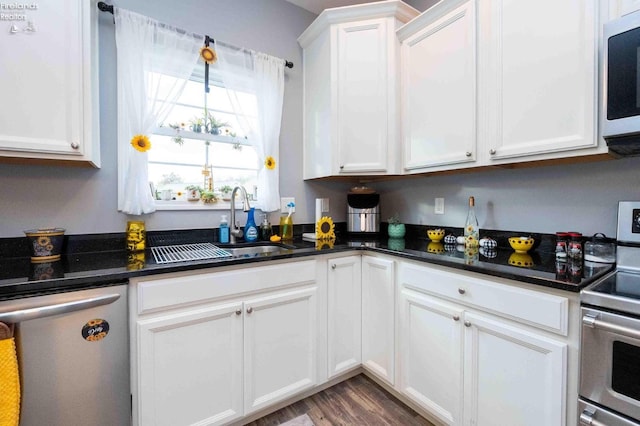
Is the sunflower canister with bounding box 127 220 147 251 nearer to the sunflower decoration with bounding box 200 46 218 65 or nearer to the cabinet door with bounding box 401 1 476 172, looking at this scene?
the sunflower decoration with bounding box 200 46 218 65

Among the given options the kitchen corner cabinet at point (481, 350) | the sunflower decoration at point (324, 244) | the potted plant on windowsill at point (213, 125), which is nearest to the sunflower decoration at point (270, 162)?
the potted plant on windowsill at point (213, 125)

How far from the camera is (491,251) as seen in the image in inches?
62.6

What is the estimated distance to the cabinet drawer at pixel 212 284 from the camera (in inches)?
45.5

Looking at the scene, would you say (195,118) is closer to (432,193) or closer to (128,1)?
(128,1)

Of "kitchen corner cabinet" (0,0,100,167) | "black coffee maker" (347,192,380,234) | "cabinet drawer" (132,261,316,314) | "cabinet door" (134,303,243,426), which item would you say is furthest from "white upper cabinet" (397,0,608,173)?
"kitchen corner cabinet" (0,0,100,167)

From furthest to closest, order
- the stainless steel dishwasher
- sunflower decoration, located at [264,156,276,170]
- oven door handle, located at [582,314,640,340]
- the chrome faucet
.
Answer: sunflower decoration, located at [264,156,276,170]
the chrome faucet
the stainless steel dishwasher
oven door handle, located at [582,314,640,340]

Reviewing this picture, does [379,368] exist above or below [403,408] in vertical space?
above

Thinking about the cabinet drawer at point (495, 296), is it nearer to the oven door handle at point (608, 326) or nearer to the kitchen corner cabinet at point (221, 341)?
the oven door handle at point (608, 326)

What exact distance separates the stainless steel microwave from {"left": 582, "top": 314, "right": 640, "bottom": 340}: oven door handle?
649 mm

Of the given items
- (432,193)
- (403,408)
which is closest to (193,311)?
(403,408)

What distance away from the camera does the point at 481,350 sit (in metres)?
1.20

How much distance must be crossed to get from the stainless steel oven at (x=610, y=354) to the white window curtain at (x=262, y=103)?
5.65ft

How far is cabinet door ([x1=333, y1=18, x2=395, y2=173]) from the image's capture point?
1.89 metres

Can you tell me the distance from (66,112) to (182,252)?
793mm
